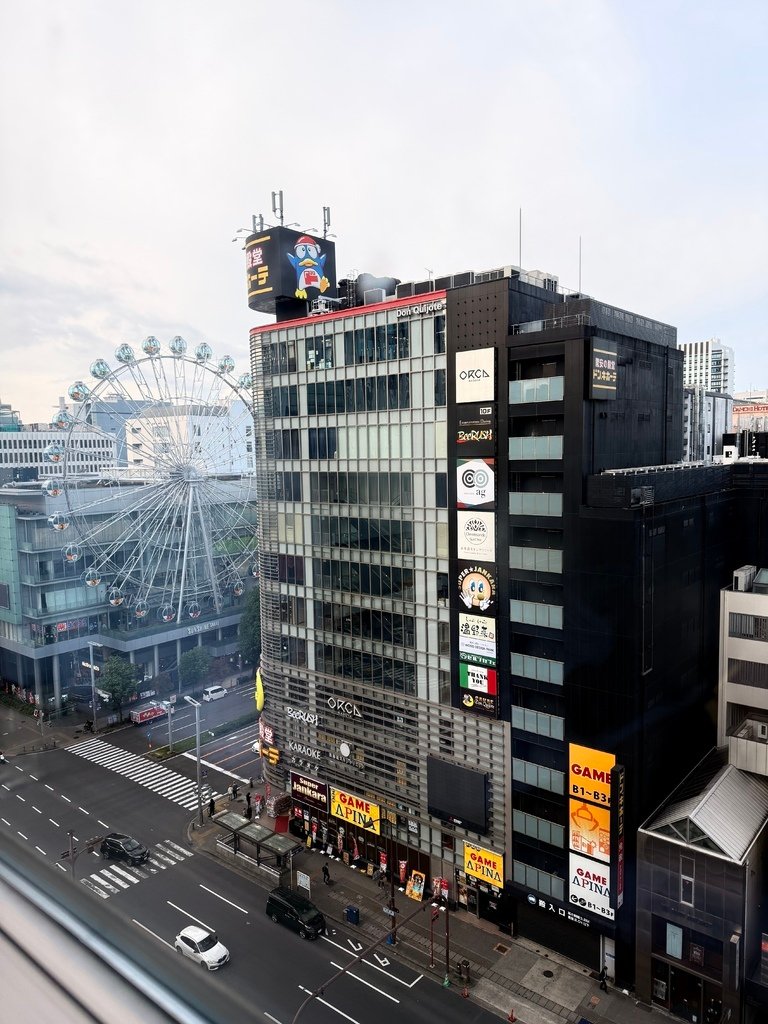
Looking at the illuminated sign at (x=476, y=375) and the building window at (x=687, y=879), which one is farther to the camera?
the illuminated sign at (x=476, y=375)

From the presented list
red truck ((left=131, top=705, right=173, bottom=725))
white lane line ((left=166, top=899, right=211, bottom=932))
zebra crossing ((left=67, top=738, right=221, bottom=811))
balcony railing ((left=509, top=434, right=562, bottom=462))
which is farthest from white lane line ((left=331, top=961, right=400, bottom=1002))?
red truck ((left=131, top=705, right=173, bottom=725))

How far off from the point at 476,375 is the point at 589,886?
16641 millimetres

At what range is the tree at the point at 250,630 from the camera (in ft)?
168

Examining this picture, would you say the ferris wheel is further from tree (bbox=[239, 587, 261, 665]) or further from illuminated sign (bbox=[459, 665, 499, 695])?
illuminated sign (bbox=[459, 665, 499, 695])

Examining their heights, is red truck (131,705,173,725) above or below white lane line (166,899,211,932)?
above

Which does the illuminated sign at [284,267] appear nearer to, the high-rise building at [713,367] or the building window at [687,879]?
the building window at [687,879]

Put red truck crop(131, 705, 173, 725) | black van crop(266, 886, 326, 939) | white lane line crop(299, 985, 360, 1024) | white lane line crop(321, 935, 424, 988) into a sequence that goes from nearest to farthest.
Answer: white lane line crop(299, 985, 360, 1024), white lane line crop(321, 935, 424, 988), black van crop(266, 886, 326, 939), red truck crop(131, 705, 173, 725)

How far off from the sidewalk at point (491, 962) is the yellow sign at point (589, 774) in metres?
5.84

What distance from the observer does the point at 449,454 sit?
24453mm

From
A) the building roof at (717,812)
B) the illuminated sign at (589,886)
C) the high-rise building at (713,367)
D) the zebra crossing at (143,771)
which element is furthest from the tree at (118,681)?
the high-rise building at (713,367)

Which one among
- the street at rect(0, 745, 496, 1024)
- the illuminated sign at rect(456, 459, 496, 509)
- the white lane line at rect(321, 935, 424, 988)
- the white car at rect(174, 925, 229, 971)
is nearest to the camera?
the street at rect(0, 745, 496, 1024)

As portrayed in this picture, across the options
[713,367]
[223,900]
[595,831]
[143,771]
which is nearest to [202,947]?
[223,900]

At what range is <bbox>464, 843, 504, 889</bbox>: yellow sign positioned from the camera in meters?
24.4

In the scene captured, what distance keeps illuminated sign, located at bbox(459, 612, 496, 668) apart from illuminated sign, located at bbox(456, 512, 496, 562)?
216 cm
